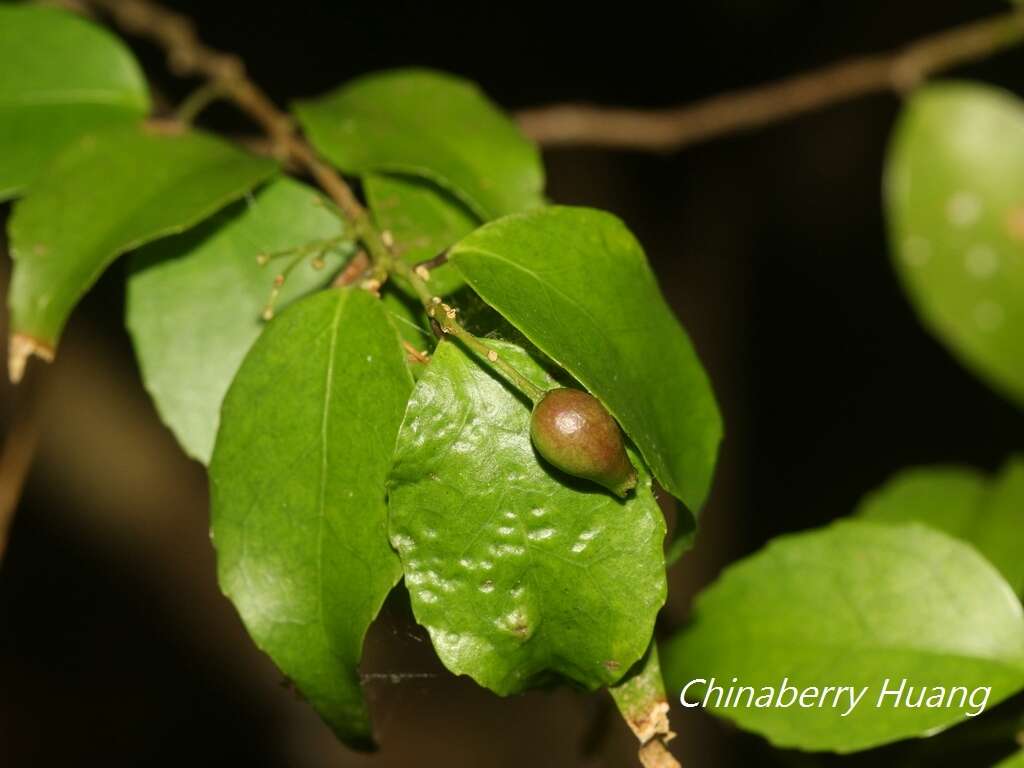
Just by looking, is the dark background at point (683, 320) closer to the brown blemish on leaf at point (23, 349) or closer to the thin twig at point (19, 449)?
the thin twig at point (19, 449)

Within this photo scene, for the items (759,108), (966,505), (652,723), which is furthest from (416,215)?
(759,108)

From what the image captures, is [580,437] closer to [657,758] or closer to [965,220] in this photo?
[657,758]

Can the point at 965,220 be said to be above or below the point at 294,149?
below

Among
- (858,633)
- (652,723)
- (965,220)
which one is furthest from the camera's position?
(965,220)

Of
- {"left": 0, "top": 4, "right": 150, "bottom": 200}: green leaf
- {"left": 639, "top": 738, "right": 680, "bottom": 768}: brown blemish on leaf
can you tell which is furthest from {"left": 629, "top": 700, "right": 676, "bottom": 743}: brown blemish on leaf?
{"left": 0, "top": 4, "right": 150, "bottom": 200}: green leaf

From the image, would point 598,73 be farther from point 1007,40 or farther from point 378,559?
point 378,559

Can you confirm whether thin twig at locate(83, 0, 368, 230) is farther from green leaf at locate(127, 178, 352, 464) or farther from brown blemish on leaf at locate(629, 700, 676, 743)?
brown blemish on leaf at locate(629, 700, 676, 743)

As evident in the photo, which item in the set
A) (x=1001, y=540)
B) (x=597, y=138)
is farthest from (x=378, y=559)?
(x=597, y=138)
